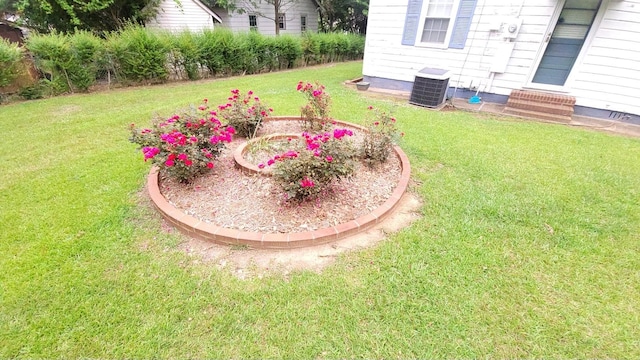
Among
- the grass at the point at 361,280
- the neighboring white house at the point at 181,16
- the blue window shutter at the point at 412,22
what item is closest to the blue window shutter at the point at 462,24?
the blue window shutter at the point at 412,22

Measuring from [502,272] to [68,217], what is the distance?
154 inches

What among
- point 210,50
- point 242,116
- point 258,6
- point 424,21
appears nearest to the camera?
point 242,116

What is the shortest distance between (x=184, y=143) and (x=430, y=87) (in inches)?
213

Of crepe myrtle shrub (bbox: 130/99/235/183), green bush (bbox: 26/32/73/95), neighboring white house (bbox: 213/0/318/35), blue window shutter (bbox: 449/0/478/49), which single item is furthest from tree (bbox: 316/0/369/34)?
crepe myrtle shrub (bbox: 130/99/235/183)

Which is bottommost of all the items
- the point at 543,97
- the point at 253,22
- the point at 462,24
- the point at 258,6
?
the point at 543,97

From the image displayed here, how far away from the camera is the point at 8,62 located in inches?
233

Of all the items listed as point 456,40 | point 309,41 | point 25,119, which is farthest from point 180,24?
point 456,40

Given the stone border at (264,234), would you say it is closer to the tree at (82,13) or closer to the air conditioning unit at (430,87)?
the air conditioning unit at (430,87)

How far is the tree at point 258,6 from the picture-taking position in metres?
14.1

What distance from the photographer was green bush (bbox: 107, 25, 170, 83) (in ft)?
24.1

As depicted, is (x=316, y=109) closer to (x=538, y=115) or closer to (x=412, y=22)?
(x=412, y=22)

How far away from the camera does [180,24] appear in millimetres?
11766

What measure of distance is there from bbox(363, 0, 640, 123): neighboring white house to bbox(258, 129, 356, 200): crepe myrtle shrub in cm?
563

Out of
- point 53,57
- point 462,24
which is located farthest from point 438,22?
point 53,57
